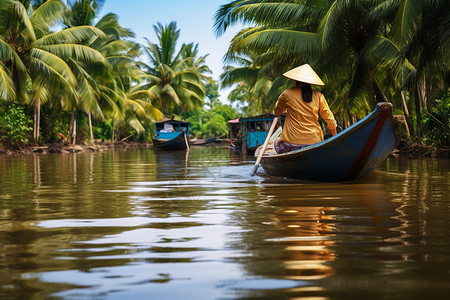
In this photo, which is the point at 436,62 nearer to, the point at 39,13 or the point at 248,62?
the point at 39,13

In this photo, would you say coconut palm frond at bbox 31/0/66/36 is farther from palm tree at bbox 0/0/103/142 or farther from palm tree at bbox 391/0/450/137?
palm tree at bbox 391/0/450/137

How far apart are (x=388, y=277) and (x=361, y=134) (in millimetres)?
3704

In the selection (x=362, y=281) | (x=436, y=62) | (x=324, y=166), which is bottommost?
(x=362, y=281)

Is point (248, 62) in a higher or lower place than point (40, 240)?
higher

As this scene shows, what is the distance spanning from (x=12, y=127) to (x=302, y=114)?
15.7 meters

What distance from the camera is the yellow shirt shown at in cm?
633

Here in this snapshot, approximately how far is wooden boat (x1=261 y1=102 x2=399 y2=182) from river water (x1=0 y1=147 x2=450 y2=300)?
753 mm

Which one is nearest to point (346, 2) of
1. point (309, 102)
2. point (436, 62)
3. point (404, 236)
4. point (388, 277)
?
point (436, 62)

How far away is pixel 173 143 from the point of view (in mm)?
25531

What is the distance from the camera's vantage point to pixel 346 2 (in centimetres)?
1198

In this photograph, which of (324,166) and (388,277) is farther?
(324,166)

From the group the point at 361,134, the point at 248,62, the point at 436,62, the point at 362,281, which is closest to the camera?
the point at 362,281

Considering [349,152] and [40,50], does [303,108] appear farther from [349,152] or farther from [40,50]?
[40,50]

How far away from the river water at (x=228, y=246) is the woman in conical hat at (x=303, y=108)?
1375 millimetres
